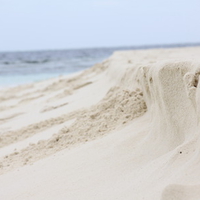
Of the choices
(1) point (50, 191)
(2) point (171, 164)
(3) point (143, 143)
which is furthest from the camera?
(3) point (143, 143)

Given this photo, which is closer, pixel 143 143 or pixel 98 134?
pixel 143 143

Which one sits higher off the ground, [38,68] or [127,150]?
[127,150]

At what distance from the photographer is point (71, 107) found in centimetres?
438

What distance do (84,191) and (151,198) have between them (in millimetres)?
504

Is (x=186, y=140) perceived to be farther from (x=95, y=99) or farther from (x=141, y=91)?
(x=95, y=99)

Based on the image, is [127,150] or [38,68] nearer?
[127,150]

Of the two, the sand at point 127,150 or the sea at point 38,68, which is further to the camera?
the sea at point 38,68

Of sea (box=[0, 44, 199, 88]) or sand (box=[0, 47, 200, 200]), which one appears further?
sea (box=[0, 44, 199, 88])

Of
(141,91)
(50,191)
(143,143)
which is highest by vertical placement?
(141,91)

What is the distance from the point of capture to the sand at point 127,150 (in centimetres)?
178

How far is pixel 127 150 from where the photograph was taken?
2.37 m

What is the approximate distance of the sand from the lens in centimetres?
178

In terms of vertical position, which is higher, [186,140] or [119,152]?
[186,140]

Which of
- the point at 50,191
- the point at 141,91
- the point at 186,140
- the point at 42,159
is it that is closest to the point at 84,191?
the point at 50,191
